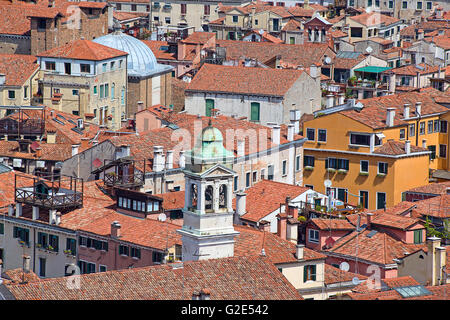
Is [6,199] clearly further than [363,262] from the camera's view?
Yes

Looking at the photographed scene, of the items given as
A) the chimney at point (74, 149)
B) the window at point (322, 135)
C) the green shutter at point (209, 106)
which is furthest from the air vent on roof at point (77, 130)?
the window at point (322, 135)

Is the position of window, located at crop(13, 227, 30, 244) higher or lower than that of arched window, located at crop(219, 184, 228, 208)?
lower

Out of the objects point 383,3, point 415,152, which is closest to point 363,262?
point 415,152

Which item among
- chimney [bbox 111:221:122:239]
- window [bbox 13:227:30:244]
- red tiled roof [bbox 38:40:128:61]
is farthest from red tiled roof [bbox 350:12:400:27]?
chimney [bbox 111:221:122:239]

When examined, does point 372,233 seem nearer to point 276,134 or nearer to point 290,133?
point 276,134

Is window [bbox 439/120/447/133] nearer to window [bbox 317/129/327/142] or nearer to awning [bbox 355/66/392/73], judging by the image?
window [bbox 317/129/327/142]
